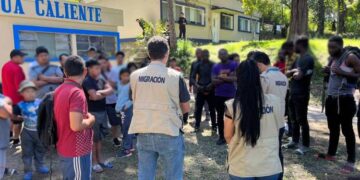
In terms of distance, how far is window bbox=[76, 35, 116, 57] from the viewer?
1089 centimetres

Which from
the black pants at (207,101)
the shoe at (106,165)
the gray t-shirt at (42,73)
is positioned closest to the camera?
the shoe at (106,165)

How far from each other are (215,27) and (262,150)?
23.9 meters

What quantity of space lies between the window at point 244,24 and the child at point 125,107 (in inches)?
1000

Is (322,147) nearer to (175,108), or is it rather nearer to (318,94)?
(175,108)

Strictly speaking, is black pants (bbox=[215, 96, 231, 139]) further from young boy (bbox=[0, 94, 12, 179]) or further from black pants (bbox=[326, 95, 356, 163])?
young boy (bbox=[0, 94, 12, 179])

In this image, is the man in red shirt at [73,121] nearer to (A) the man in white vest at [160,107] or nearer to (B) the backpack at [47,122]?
(B) the backpack at [47,122]

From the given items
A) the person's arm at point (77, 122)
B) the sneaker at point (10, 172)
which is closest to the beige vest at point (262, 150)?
the person's arm at point (77, 122)

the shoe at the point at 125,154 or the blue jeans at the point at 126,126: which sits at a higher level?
the blue jeans at the point at 126,126

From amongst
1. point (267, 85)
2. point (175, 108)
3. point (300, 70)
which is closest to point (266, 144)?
point (175, 108)

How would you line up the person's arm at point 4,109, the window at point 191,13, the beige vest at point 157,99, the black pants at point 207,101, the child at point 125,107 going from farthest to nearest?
1. the window at point 191,13
2. the black pants at point 207,101
3. the child at point 125,107
4. the person's arm at point 4,109
5. the beige vest at point 157,99

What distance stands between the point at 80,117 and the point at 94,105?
195cm

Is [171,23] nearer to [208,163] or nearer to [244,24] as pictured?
[208,163]

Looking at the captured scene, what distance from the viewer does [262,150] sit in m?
2.61

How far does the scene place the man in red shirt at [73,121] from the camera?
2.89 metres
